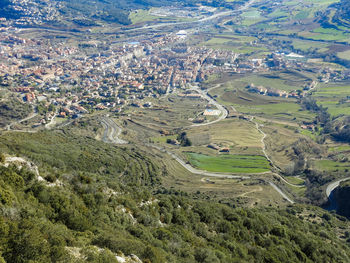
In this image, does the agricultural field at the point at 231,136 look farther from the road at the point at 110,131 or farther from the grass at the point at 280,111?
the road at the point at 110,131

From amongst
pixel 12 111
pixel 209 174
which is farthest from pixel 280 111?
pixel 12 111

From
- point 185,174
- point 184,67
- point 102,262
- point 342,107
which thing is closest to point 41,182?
point 102,262

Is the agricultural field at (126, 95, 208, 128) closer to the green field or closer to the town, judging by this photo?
the town

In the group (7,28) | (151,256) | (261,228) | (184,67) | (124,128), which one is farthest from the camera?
(7,28)

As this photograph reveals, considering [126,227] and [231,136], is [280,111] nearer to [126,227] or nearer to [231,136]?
[231,136]

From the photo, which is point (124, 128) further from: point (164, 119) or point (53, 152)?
point (53, 152)

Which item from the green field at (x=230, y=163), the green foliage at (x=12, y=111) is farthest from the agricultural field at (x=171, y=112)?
the green foliage at (x=12, y=111)
